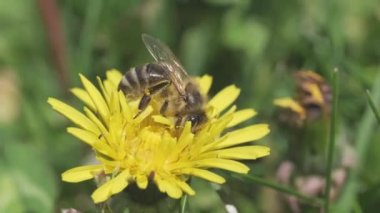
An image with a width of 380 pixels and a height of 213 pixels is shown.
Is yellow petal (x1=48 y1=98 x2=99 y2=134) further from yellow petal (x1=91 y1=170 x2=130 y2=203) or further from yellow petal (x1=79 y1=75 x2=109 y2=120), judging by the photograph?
yellow petal (x1=91 y1=170 x2=130 y2=203)

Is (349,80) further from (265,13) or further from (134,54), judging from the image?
(134,54)

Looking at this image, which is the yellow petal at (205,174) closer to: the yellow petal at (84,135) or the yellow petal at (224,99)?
the yellow petal at (84,135)

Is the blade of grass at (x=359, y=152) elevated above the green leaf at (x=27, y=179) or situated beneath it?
situated beneath

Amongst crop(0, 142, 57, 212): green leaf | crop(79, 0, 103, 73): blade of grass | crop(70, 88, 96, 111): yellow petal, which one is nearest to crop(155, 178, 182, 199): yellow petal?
crop(70, 88, 96, 111): yellow petal

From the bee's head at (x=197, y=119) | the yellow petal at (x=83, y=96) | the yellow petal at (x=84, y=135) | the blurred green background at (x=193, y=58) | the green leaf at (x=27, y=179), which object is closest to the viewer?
the yellow petal at (x=84, y=135)

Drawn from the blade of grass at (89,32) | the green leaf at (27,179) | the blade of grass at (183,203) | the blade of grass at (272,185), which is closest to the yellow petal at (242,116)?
the blade of grass at (272,185)

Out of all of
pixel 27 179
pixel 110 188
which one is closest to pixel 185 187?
pixel 110 188
